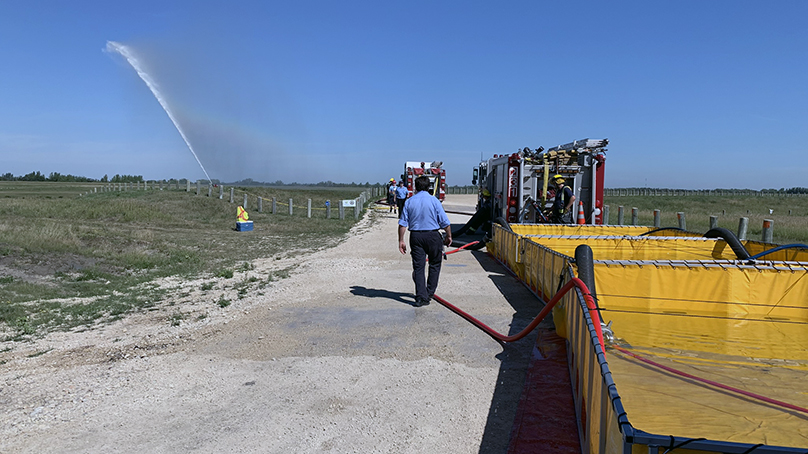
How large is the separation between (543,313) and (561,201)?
8.42 meters

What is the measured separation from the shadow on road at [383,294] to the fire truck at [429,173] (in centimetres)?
2301

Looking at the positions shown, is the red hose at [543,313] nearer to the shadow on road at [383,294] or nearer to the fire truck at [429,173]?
the shadow on road at [383,294]

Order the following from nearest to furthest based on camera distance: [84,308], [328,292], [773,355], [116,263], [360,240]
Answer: [773,355]
[84,308]
[328,292]
[116,263]
[360,240]

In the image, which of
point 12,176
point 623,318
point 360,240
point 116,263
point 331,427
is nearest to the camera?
point 331,427

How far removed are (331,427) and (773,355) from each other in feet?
13.0

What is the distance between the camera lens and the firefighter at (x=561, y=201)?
44.2ft

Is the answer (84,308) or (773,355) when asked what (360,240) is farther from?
(773,355)

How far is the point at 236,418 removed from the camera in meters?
4.44

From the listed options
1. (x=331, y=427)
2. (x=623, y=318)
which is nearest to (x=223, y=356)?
(x=331, y=427)

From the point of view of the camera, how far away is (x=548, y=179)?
14.7 meters

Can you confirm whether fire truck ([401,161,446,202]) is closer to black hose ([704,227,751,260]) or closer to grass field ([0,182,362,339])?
grass field ([0,182,362,339])

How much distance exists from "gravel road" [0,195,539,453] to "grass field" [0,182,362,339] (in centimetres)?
110

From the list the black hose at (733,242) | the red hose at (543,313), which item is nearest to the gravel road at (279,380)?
the red hose at (543,313)

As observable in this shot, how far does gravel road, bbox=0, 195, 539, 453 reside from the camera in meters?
4.12
